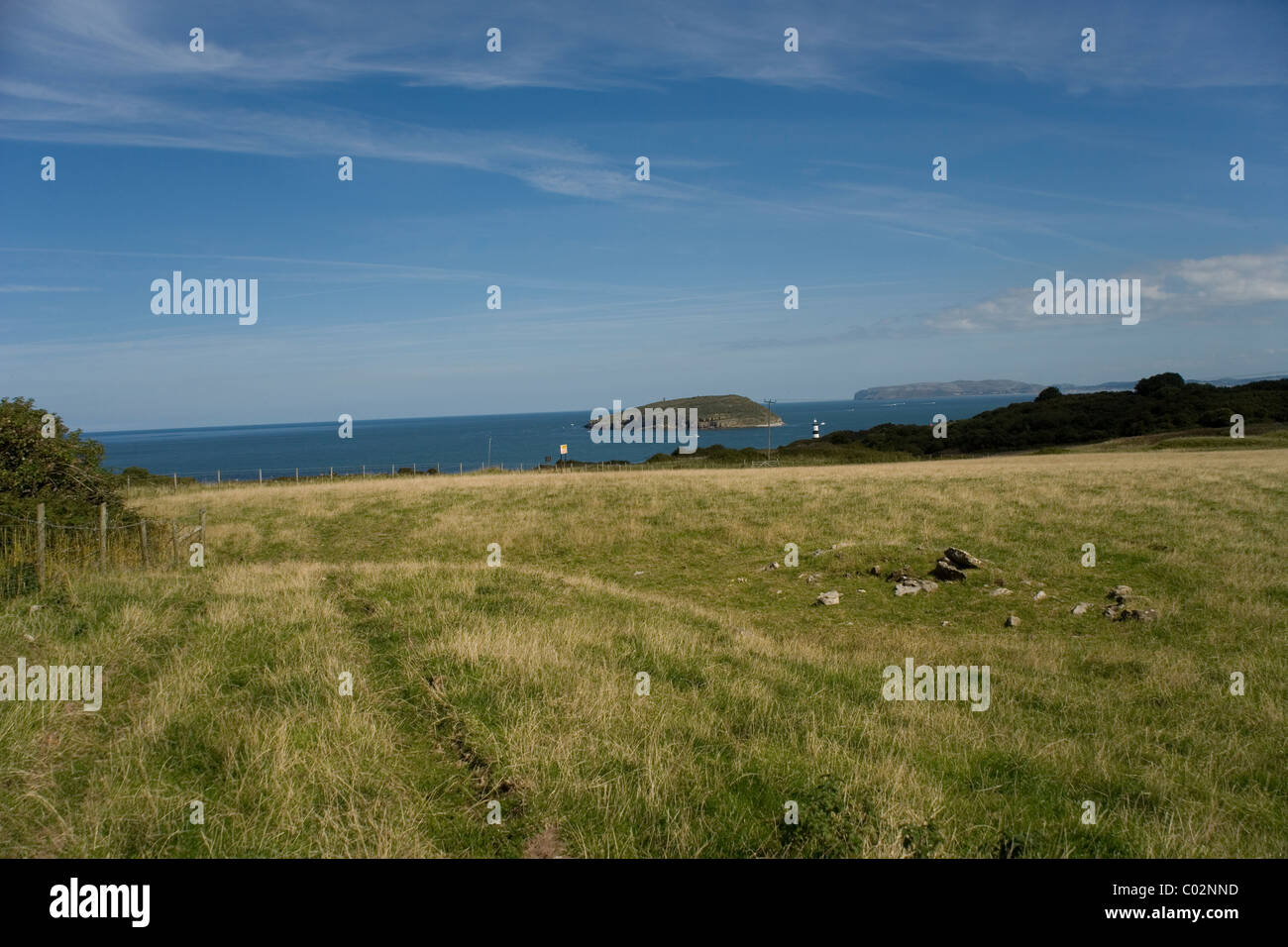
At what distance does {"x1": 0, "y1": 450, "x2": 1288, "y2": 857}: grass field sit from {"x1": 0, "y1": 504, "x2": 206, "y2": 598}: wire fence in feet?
3.27

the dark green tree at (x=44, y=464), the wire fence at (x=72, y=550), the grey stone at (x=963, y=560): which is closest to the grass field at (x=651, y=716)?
the grey stone at (x=963, y=560)

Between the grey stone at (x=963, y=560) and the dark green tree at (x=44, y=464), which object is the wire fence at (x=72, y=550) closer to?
the dark green tree at (x=44, y=464)

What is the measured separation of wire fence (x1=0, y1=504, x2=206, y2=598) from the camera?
15.3 m

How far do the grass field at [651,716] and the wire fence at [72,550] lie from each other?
100cm

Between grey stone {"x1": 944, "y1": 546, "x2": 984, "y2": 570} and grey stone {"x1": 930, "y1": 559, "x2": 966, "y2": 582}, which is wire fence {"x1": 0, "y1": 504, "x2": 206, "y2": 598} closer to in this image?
grey stone {"x1": 930, "y1": 559, "x2": 966, "y2": 582}

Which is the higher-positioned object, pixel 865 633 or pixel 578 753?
pixel 578 753

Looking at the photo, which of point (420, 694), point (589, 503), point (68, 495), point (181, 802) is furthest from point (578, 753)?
point (589, 503)

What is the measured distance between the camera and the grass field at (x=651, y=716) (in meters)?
5.92

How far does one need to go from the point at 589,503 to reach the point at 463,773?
30024mm

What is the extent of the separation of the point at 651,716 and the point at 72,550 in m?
18.9

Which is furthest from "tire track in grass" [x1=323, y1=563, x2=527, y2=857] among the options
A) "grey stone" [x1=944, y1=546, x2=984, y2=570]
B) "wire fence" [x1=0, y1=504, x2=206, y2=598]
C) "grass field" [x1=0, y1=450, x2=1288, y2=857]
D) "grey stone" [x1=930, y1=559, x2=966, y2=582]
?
"grey stone" [x1=944, y1=546, x2=984, y2=570]
